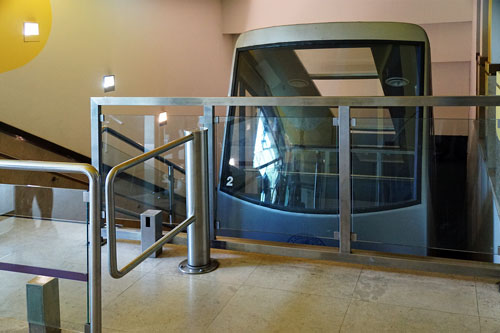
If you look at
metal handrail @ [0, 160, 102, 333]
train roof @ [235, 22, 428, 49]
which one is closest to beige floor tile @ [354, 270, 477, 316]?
metal handrail @ [0, 160, 102, 333]

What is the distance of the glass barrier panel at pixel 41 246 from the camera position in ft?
7.30

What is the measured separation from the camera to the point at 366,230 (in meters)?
3.23

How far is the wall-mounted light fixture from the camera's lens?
21.1 ft

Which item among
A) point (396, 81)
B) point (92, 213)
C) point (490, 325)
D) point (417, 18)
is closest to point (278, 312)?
point (490, 325)

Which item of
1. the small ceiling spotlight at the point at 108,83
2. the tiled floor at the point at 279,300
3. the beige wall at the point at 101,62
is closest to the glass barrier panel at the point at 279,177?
the tiled floor at the point at 279,300

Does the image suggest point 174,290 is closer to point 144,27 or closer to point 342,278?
point 342,278

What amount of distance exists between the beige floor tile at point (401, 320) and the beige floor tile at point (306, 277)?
210 mm

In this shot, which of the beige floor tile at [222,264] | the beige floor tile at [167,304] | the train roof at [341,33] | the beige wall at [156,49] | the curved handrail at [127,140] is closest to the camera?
the beige floor tile at [167,304]

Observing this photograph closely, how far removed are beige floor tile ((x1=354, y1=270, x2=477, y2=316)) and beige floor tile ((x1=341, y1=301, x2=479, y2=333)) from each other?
67 mm

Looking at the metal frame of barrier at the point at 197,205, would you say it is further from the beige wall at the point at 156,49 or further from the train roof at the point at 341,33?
the beige wall at the point at 156,49

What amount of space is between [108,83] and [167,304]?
5.64 m

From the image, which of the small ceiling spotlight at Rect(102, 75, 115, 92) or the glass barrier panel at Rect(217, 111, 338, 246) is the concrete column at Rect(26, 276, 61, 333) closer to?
the glass barrier panel at Rect(217, 111, 338, 246)

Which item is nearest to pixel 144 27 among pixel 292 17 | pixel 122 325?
pixel 292 17

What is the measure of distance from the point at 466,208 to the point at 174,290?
1708 mm
